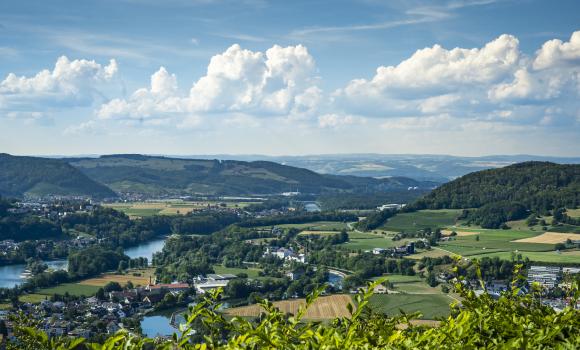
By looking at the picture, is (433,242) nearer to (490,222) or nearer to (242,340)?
(490,222)

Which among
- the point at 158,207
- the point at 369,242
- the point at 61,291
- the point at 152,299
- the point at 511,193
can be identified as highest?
the point at 511,193

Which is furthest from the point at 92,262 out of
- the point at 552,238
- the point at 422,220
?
the point at 552,238

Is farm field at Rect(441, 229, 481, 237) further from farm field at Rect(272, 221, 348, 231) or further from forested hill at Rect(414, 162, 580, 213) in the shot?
farm field at Rect(272, 221, 348, 231)

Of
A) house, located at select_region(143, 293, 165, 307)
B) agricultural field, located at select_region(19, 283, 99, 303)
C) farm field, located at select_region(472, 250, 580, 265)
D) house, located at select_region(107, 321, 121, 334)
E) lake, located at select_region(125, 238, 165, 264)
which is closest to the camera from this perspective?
house, located at select_region(107, 321, 121, 334)

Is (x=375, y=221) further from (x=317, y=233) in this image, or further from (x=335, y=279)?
(x=335, y=279)

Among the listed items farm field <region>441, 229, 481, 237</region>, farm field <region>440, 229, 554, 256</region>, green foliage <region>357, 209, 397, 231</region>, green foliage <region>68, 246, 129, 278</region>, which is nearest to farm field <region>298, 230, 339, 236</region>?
green foliage <region>357, 209, 397, 231</region>

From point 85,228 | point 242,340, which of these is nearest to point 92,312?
point 242,340
